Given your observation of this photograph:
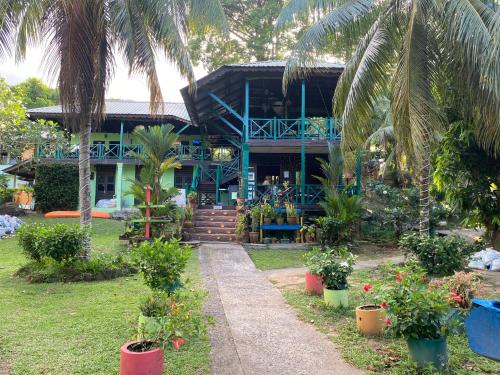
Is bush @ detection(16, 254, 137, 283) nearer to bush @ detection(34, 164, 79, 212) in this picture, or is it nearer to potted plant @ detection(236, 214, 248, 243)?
potted plant @ detection(236, 214, 248, 243)

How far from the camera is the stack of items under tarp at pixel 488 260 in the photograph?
29.8 feet

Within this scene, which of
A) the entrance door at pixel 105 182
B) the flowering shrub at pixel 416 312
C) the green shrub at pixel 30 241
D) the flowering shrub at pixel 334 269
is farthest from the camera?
the entrance door at pixel 105 182

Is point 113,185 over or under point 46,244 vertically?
over

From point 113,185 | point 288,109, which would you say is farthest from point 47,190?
point 288,109

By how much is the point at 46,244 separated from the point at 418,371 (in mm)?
6431

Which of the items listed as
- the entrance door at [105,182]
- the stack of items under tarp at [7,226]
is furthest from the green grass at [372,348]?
the entrance door at [105,182]

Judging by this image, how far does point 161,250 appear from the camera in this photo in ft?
14.7

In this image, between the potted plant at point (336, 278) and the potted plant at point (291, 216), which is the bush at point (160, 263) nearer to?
the potted plant at point (336, 278)

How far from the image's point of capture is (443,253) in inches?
263

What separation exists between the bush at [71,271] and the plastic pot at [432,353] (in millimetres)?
5321

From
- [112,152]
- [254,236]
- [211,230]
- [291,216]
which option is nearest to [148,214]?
[211,230]

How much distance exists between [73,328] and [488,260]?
9.16 m

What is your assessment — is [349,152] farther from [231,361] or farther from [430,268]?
[231,361]

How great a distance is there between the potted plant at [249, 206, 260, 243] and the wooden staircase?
709 mm
